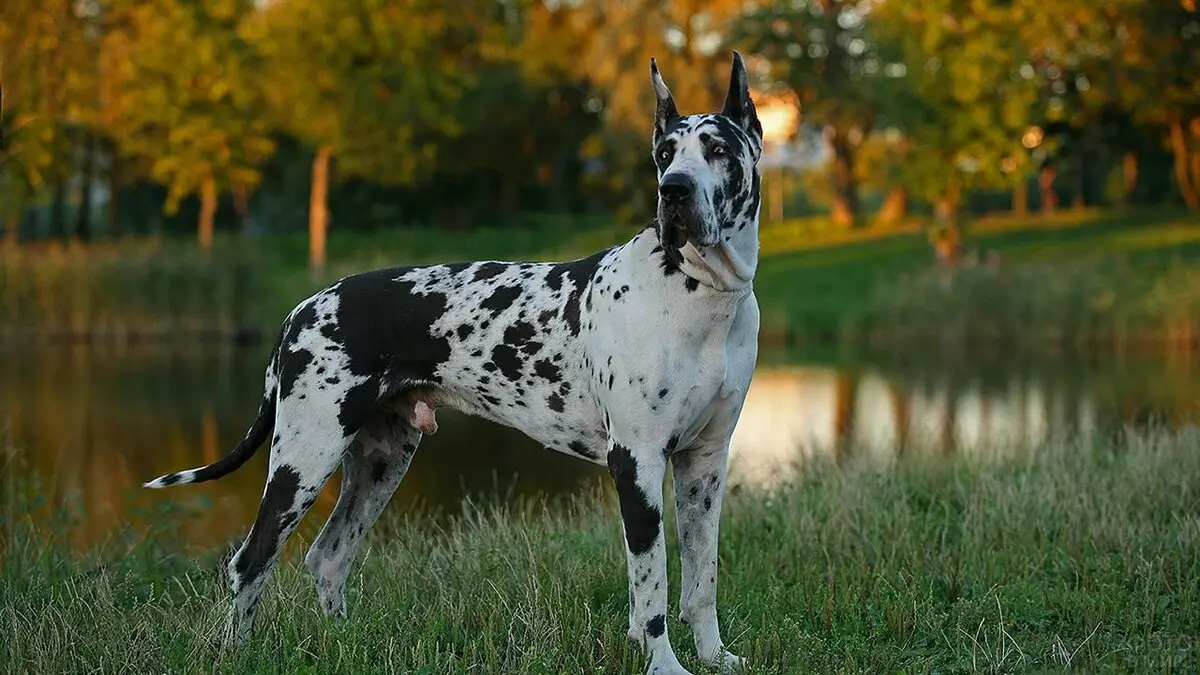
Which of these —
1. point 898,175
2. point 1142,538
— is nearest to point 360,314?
point 1142,538

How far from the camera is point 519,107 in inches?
1690

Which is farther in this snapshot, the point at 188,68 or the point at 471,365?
the point at 188,68

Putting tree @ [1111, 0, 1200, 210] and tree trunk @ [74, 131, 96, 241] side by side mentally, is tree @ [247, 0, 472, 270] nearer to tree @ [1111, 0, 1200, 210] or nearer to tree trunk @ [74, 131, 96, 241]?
tree trunk @ [74, 131, 96, 241]

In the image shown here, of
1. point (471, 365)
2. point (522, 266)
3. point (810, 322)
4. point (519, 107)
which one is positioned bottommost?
point (810, 322)

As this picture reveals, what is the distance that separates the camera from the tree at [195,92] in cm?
3362

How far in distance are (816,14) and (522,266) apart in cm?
3586

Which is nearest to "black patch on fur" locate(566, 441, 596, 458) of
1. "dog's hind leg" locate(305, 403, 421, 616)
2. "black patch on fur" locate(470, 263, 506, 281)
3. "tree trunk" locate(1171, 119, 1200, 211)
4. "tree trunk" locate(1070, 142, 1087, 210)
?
"black patch on fur" locate(470, 263, 506, 281)

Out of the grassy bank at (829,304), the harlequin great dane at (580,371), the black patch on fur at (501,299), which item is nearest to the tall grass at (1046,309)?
the grassy bank at (829,304)

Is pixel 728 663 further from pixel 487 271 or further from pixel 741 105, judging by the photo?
pixel 741 105

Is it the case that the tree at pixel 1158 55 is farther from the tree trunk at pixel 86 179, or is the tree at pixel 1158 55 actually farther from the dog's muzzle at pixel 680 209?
the dog's muzzle at pixel 680 209

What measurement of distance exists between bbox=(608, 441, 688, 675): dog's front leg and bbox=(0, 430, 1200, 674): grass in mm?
129

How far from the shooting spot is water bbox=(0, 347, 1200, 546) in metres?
11.6

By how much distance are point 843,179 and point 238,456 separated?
3642 cm

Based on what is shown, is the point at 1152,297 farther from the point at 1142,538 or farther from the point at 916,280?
the point at 1142,538
